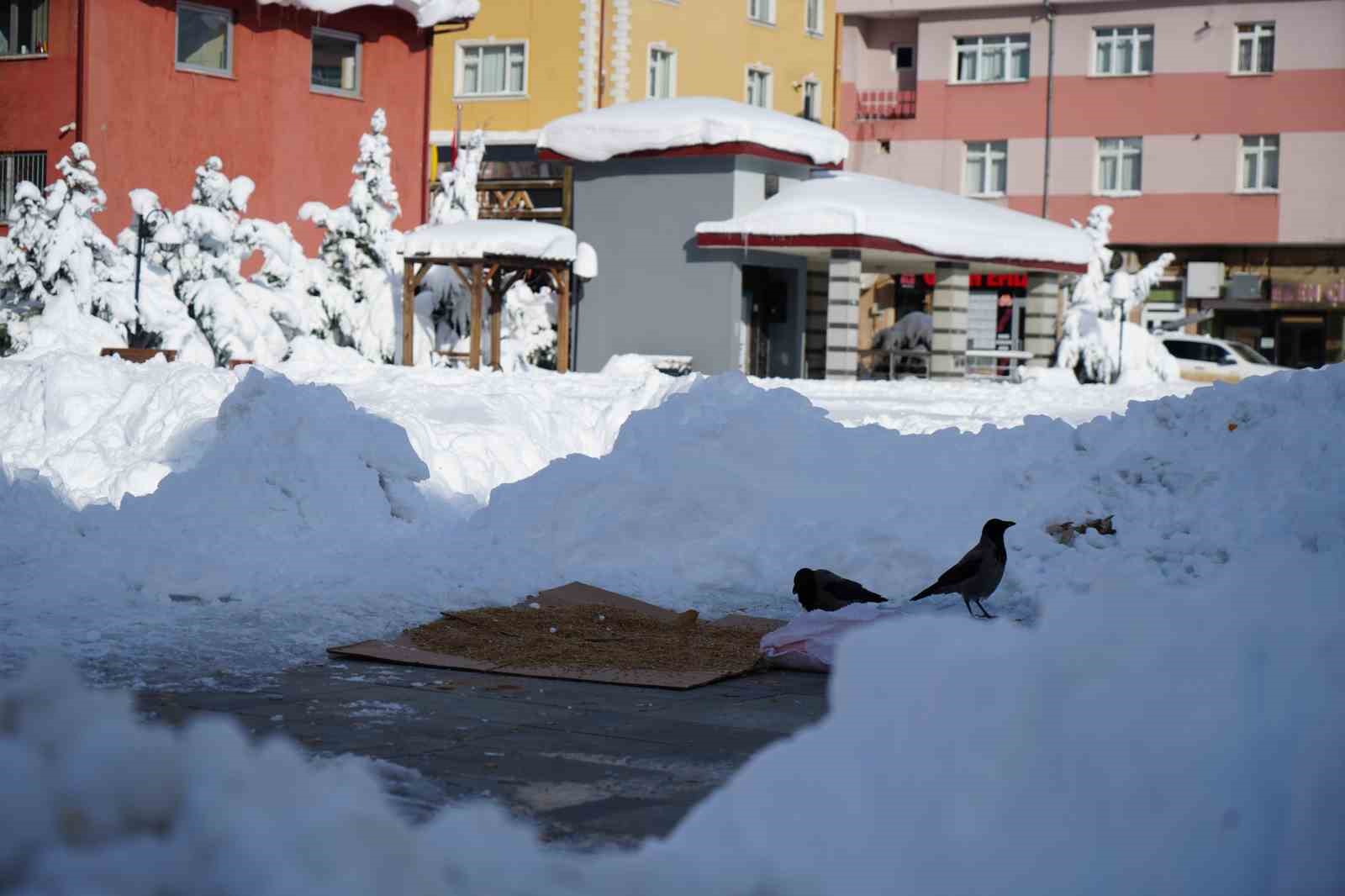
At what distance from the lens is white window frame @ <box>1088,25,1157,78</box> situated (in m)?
43.5

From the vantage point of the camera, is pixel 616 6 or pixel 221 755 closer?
pixel 221 755

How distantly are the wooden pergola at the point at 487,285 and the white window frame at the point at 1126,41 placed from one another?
20044mm

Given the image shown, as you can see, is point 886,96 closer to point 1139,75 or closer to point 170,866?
point 1139,75

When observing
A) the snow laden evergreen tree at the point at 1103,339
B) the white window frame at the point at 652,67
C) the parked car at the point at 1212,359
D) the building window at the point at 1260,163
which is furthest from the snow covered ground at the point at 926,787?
the building window at the point at 1260,163

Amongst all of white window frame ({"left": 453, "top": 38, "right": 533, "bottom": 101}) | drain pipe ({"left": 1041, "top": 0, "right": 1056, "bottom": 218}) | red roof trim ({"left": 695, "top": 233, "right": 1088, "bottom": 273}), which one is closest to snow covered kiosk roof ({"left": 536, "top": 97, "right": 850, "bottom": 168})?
red roof trim ({"left": 695, "top": 233, "right": 1088, "bottom": 273})

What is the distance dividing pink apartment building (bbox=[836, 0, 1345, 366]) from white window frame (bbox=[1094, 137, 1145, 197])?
0.15ft

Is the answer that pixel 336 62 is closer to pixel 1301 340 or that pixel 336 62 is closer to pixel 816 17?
pixel 816 17

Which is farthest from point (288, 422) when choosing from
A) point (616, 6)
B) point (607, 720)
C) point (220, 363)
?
point (616, 6)

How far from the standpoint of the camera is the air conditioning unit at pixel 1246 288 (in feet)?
139

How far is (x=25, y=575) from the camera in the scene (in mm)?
9141

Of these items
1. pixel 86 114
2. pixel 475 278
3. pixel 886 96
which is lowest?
pixel 475 278

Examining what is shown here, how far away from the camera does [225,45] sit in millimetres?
31406

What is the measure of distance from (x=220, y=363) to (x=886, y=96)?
26.9 m

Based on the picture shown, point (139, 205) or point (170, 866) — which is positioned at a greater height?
point (139, 205)
